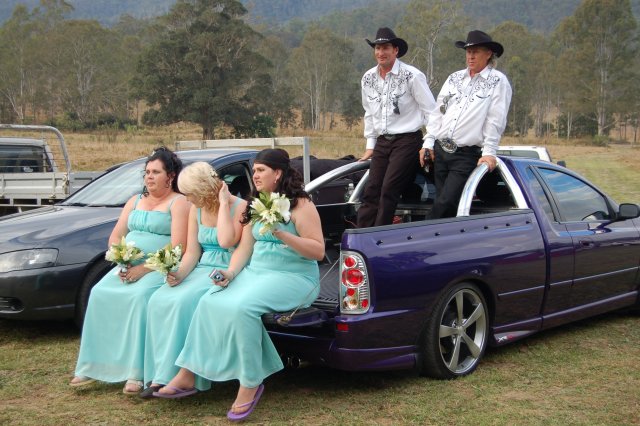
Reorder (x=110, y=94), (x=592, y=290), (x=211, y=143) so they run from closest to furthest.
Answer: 1. (x=592, y=290)
2. (x=211, y=143)
3. (x=110, y=94)

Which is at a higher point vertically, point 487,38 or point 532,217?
point 487,38

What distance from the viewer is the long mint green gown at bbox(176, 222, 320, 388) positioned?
14.6 ft

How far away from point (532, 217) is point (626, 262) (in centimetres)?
139

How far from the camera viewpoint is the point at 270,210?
4488 millimetres

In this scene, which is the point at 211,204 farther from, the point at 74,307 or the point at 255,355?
the point at 74,307

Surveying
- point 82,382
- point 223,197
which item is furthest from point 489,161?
point 82,382

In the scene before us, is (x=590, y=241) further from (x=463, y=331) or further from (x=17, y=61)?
(x=17, y=61)

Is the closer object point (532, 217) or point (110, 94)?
point (532, 217)

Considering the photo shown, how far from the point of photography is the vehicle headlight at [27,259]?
617cm

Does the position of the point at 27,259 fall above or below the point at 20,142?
below

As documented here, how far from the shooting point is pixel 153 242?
550cm

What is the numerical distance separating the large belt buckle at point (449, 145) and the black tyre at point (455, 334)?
49.5 inches

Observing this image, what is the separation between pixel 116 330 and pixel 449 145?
2.90 metres

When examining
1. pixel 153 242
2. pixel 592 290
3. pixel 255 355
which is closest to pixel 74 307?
pixel 153 242
